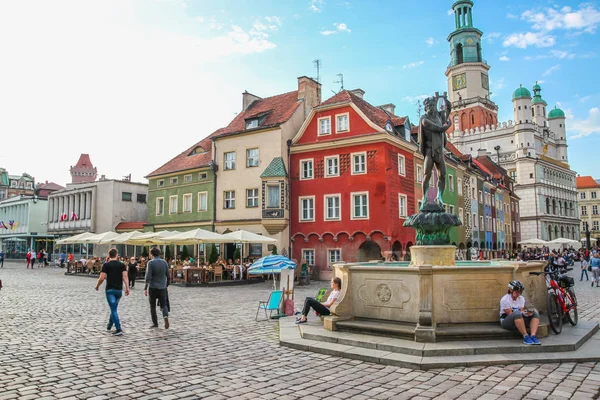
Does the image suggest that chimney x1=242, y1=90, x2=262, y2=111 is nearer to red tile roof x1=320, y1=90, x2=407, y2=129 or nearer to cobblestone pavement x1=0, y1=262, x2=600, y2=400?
red tile roof x1=320, y1=90, x2=407, y2=129

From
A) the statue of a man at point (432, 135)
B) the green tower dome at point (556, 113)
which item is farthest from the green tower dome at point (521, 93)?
the statue of a man at point (432, 135)

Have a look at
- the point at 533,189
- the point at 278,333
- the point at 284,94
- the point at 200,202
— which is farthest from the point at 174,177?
the point at 533,189

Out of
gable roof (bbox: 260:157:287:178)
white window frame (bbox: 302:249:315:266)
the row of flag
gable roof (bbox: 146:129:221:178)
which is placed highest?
gable roof (bbox: 146:129:221:178)

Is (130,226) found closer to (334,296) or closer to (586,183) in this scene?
(334,296)

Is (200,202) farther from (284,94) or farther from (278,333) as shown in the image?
(278,333)

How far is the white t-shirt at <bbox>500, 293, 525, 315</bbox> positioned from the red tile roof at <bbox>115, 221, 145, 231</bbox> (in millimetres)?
38374

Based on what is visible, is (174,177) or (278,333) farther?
(174,177)

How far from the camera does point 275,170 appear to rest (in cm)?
3188

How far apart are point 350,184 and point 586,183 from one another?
107422 millimetres

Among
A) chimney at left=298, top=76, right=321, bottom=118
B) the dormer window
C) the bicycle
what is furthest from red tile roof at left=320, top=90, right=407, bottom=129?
the bicycle

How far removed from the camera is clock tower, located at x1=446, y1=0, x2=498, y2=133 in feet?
285

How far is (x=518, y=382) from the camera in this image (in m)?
6.39

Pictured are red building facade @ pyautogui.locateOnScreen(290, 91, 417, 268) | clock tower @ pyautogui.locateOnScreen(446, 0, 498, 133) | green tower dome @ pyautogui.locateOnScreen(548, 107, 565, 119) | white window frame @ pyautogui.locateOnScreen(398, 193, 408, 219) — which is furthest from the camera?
green tower dome @ pyautogui.locateOnScreen(548, 107, 565, 119)

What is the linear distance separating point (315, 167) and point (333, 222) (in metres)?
4.01
